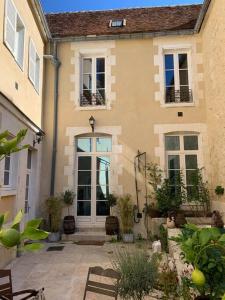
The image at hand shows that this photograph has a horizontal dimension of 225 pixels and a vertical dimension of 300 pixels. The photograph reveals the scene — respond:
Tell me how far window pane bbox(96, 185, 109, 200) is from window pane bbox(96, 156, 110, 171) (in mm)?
509

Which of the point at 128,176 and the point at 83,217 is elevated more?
the point at 128,176

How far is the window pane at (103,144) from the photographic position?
25.4 feet

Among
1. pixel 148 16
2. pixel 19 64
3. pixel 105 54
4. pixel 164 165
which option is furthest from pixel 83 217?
pixel 148 16

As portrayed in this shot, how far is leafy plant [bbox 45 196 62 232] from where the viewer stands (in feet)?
23.0

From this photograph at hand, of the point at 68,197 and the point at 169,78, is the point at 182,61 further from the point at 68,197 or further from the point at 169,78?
the point at 68,197

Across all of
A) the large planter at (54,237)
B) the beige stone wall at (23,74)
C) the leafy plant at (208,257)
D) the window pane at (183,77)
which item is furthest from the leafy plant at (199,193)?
the leafy plant at (208,257)

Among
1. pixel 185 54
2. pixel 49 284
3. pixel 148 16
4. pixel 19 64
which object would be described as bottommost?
pixel 49 284

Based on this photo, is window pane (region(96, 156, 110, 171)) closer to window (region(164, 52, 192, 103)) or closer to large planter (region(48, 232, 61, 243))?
large planter (region(48, 232, 61, 243))

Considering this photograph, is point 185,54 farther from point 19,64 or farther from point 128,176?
point 19,64

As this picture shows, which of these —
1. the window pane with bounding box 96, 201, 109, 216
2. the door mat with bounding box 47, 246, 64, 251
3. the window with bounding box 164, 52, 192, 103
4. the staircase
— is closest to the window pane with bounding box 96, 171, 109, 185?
the window pane with bounding box 96, 201, 109, 216

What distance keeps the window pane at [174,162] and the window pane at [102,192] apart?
5.83ft

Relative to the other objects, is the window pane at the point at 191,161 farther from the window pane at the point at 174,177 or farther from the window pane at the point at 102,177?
the window pane at the point at 102,177

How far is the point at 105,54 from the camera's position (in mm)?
8055

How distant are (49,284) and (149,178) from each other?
394 cm
